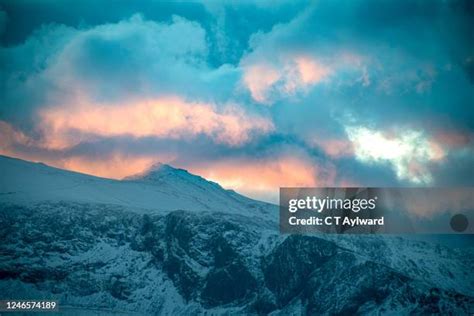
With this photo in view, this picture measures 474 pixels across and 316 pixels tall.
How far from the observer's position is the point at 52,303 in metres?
75.9

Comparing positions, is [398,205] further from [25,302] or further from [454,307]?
[454,307]

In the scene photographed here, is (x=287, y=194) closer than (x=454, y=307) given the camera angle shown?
Yes

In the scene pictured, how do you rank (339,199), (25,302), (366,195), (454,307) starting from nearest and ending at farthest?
(25,302), (339,199), (366,195), (454,307)

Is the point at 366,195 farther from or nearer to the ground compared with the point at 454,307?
farther from the ground

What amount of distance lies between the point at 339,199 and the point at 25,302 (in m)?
40.0

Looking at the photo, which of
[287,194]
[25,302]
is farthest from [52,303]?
[287,194]

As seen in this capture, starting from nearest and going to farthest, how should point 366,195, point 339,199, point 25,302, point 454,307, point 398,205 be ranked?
1. point 25,302
2. point 339,199
3. point 366,195
4. point 398,205
5. point 454,307

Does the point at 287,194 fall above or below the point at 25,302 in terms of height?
above

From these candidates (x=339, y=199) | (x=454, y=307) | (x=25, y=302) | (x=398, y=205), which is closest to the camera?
(x=25, y=302)

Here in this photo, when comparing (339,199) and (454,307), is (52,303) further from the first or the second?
(454,307)

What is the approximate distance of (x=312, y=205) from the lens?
8750 cm

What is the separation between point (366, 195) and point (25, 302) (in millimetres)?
46039

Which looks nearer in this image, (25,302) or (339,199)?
(25,302)

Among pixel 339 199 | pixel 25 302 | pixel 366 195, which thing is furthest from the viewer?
pixel 366 195
